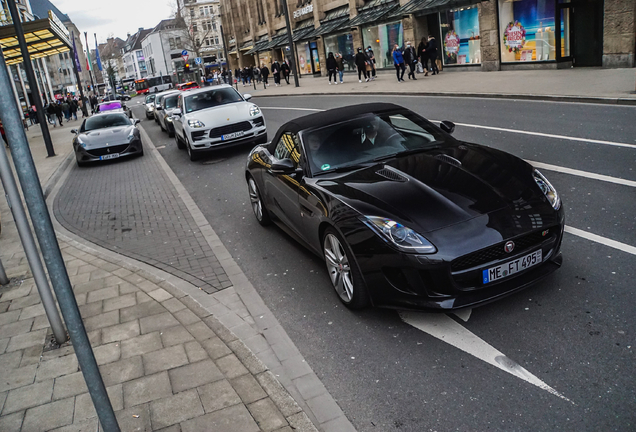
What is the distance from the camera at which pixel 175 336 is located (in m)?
4.66

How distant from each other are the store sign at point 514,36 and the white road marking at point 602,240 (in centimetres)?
2030

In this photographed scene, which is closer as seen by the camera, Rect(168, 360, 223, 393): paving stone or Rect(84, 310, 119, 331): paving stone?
Rect(168, 360, 223, 393): paving stone

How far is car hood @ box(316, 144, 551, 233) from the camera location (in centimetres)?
431

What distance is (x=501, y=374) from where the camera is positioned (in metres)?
3.69

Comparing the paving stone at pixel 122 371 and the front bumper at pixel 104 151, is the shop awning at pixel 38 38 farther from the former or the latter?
the paving stone at pixel 122 371

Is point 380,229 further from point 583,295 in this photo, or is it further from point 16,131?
point 16,131

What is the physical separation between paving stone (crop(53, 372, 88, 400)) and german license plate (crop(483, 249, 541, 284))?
2.97 m

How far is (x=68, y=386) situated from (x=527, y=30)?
23774 millimetres

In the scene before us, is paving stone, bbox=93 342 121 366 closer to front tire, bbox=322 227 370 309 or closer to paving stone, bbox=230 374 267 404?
paving stone, bbox=230 374 267 404

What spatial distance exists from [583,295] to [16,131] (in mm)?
4079

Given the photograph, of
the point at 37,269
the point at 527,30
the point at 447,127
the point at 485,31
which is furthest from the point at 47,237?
the point at 485,31

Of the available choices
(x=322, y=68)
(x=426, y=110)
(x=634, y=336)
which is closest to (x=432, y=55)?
(x=426, y=110)

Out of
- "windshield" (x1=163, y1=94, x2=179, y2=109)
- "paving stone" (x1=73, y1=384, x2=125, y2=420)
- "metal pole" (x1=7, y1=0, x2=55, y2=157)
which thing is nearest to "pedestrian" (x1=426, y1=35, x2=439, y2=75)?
"windshield" (x1=163, y1=94, x2=179, y2=109)

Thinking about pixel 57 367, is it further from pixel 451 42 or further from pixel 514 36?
pixel 451 42
